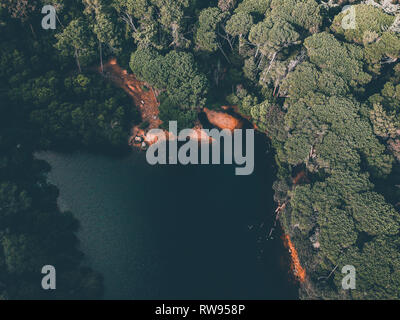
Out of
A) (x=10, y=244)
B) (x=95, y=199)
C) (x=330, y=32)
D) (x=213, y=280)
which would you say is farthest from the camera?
(x=330, y=32)

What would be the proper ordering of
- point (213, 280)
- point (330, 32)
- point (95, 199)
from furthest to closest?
1. point (330, 32)
2. point (95, 199)
3. point (213, 280)

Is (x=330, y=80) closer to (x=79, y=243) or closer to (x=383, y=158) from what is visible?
(x=383, y=158)

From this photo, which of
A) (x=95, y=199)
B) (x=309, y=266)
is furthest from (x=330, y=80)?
(x=95, y=199)

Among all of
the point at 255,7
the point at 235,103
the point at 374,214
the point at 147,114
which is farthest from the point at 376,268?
the point at 255,7

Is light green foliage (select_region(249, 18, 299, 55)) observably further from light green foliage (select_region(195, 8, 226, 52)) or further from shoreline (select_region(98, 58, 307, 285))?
shoreline (select_region(98, 58, 307, 285))

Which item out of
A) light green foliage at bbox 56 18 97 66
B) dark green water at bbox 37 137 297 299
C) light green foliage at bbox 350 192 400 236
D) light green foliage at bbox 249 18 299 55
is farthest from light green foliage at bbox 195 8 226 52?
light green foliage at bbox 350 192 400 236

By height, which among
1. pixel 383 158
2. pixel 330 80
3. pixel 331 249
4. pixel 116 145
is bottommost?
pixel 331 249

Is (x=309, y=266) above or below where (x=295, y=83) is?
below

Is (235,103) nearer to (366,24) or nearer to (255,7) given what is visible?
(255,7)
